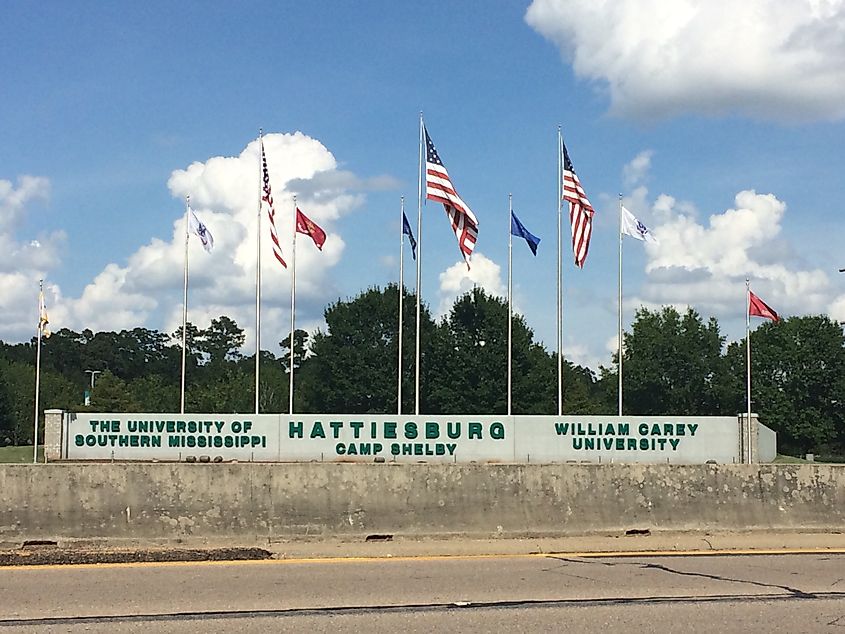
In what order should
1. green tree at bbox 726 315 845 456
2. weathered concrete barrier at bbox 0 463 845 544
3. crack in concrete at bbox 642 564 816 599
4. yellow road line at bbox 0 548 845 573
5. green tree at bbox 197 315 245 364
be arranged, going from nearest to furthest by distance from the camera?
crack in concrete at bbox 642 564 816 599, yellow road line at bbox 0 548 845 573, weathered concrete barrier at bbox 0 463 845 544, green tree at bbox 726 315 845 456, green tree at bbox 197 315 245 364

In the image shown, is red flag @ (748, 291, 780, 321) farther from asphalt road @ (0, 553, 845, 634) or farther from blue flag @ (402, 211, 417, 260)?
asphalt road @ (0, 553, 845, 634)

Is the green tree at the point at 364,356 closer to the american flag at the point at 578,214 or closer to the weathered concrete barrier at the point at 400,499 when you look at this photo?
the american flag at the point at 578,214

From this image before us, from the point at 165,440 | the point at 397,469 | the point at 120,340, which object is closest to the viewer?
the point at 397,469

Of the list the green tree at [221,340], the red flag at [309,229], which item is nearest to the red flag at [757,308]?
the red flag at [309,229]

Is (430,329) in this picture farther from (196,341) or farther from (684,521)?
(196,341)

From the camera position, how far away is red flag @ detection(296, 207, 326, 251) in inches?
1497

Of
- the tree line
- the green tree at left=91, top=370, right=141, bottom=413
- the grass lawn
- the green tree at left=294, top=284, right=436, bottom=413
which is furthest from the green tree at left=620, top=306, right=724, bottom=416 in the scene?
the grass lawn

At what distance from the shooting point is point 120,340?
13062cm

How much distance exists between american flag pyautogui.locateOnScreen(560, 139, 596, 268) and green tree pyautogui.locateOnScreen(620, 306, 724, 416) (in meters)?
47.8

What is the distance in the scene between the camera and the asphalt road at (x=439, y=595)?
28.2ft

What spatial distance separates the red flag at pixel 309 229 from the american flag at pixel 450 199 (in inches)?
224

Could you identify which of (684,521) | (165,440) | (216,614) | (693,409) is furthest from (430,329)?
(216,614)

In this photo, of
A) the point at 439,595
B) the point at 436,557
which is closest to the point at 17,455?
the point at 436,557

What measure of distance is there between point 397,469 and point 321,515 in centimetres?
108
